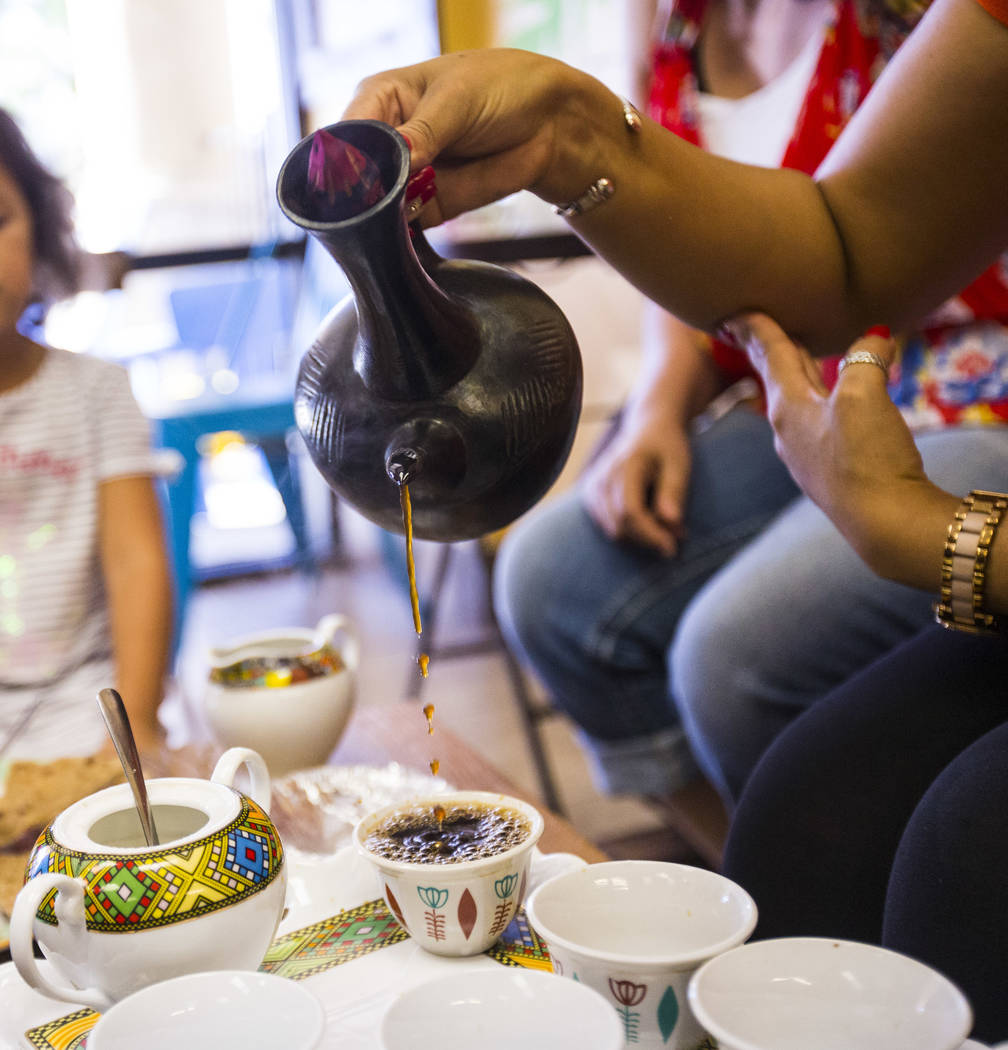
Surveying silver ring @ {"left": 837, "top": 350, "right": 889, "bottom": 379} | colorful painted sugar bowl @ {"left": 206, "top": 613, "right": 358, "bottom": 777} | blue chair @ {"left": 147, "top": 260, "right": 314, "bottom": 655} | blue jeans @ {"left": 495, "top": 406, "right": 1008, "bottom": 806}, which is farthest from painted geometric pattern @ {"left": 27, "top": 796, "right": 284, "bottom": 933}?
blue chair @ {"left": 147, "top": 260, "right": 314, "bottom": 655}

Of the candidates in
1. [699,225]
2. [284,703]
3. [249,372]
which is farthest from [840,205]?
[249,372]

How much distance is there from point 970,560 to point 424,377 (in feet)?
1.18

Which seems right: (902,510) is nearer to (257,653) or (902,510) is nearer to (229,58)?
(257,653)

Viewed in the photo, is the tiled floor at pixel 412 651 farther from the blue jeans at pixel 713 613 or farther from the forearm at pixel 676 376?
the forearm at pixel 676 376

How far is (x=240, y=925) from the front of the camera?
1.79 ft

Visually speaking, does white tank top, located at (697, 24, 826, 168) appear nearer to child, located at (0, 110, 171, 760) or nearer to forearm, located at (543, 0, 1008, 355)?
forearm, located at (543, 0, 1008, 355)

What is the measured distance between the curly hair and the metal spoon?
1.02 metres

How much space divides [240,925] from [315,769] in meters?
0.41

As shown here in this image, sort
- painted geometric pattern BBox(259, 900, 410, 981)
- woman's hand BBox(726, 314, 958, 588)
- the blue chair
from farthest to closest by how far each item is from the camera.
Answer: the blue chair
woman's hand BBox(726, 314, 958, 588)
painted geometric pattern BBox(259, 900, 410, 981)

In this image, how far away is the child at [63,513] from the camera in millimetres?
1345

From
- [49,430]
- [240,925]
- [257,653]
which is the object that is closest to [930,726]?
[240,925]

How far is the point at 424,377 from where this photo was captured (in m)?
0.60

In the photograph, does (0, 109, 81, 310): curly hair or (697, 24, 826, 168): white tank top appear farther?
(0, 109, 81, 310): curly hair

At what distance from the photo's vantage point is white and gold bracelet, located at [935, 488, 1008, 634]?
69 cm
